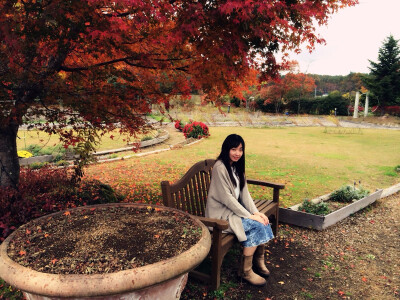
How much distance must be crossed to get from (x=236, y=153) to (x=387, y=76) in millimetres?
38200

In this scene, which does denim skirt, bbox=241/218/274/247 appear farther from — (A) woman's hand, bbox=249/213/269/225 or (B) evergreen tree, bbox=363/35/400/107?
Result: (B) evergreen tree, bbox=363/35/400/107

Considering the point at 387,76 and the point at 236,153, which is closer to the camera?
the point at 236,153

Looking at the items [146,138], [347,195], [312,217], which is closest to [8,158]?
[312,217]

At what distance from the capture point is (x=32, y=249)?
2.19 meters

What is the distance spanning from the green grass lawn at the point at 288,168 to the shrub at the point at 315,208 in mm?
953

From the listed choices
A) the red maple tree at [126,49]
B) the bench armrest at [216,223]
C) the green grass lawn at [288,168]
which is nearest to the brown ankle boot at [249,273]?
the bench armrest at [216,223]

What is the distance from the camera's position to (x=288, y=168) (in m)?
9.26

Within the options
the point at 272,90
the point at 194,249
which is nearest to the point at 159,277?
the point at 194,249

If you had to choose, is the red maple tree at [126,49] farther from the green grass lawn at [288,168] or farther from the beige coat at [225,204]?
the green grass lawn at [288,168]

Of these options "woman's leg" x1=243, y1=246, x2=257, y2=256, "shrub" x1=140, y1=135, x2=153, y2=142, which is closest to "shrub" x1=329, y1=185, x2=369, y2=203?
"woman's leg" x1=243, y1=246, x2=257, y2=256

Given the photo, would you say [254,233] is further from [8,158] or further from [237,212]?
[8,158]

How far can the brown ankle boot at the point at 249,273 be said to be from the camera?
311cm

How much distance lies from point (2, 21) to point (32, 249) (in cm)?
210

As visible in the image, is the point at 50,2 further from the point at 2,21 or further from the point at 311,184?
the point at 311,184
